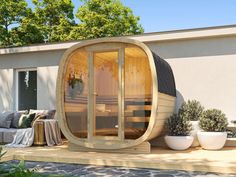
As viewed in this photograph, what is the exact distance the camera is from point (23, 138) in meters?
7.36

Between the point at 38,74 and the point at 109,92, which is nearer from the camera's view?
the point at 109,92

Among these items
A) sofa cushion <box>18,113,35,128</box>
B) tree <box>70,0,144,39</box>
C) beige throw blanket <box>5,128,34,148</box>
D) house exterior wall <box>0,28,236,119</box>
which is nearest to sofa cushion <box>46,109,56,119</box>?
sofa cushion <box>18,113,35,128</box>

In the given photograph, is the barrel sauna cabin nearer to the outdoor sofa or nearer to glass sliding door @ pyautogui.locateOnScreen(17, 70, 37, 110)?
the outdoor sofa

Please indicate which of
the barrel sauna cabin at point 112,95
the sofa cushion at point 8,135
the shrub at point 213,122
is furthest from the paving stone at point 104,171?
the sofa cushion at point 8,135

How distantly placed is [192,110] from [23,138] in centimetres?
399

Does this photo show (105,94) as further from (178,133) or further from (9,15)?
(9,15)

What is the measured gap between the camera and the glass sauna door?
6367 millimetres

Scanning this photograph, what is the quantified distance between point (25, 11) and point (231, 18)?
38.1 ft

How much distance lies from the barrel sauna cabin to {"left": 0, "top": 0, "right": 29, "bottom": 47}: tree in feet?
42.2

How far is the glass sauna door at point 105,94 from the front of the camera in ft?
20.9

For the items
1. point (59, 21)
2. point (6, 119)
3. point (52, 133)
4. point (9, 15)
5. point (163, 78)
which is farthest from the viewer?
point (59, 21)

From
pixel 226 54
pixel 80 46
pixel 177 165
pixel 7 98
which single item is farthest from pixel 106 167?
pixel 7 98

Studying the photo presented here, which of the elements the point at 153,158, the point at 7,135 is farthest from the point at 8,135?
the point at 153,158

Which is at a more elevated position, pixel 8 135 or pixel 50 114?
pixel 50 114
